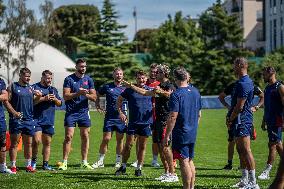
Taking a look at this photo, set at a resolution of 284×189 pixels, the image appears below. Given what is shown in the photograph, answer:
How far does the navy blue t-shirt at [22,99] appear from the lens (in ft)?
44.9

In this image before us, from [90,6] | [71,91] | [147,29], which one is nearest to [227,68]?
[71,91]

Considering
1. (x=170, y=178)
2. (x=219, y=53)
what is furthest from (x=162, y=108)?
(x=219, y=53)

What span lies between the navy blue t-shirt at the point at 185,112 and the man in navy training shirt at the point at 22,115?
479cm

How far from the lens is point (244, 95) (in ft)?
35.4

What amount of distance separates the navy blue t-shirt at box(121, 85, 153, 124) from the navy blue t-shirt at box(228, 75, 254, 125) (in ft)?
8.14

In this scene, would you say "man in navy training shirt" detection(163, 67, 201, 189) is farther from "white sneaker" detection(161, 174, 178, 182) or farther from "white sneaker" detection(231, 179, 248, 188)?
"white sneaker" detection(161, 174, 178, 182)

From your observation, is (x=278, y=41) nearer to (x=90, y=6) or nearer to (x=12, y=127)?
(x=90, y=6)

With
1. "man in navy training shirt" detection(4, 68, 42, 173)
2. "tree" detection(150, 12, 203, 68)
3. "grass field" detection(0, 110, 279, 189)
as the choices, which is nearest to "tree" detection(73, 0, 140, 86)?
"tree" detection(150, 12, 203, 68)

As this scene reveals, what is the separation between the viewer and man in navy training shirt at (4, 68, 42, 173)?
44.6 feet

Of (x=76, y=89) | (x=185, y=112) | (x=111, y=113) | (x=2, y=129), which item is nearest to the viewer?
(x=185, y=112)

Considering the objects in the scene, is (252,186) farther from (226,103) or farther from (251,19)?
(251,19)

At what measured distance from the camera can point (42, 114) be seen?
1434 cm

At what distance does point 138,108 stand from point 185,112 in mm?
3539

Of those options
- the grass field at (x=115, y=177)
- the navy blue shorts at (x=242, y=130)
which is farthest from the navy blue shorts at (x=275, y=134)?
the navy blue shorts at (x=242, y=130)
